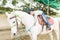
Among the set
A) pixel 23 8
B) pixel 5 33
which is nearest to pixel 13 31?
pixel 5 33

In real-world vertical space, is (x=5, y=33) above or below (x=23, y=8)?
below

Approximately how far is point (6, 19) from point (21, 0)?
20cm

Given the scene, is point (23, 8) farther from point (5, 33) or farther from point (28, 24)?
point (5, 33)

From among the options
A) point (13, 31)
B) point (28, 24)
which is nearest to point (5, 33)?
point (13, 31)

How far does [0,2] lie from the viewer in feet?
4.62

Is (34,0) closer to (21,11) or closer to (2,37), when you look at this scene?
(21,11)

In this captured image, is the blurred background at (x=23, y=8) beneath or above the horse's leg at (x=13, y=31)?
above

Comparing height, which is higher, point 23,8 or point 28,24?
point 23,8

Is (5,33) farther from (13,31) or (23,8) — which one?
(23,8)

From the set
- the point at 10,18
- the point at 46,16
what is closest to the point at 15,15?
the point at 10,18

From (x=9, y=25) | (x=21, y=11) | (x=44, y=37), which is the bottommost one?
(x=44, y=37)

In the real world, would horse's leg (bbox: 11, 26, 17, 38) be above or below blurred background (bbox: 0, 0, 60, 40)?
below

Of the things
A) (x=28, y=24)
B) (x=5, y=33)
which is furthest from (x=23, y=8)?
(x=5, y=33)

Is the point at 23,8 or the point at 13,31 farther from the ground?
the point at 23,8
